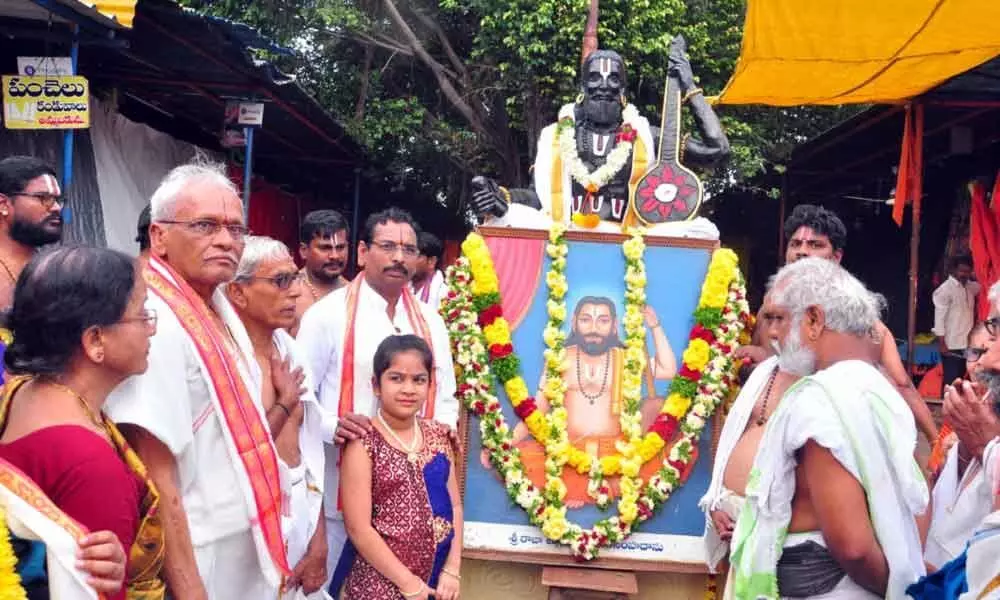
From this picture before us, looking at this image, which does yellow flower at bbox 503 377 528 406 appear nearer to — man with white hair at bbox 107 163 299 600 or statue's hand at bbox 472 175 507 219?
statue's hand at bbox 472 175 507 219

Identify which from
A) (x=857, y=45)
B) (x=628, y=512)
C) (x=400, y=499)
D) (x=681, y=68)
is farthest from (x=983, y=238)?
(x=400, y=499)

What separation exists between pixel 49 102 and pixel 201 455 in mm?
4369

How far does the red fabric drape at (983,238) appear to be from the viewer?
30.5 feet

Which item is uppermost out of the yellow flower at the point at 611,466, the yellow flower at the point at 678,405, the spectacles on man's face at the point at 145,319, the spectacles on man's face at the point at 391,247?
the spectacles on man's face at the point at 391,247

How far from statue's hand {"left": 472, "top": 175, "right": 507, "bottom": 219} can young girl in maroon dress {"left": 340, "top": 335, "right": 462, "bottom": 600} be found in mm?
1571

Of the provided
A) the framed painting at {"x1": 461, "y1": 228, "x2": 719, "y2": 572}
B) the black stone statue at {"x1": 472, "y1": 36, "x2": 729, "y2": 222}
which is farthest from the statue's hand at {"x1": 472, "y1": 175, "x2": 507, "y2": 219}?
the framed painting at {"x1": 461, "y1": 228, "x2": 719, "y2": 572}

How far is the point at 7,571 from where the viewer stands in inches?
73.5

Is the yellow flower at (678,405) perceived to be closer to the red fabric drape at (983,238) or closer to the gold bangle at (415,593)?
the gold bangle at (415,593)

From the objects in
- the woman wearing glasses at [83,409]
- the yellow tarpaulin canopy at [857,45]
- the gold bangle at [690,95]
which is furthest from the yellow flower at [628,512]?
the yellow tarpaulin canopy at [857,45]

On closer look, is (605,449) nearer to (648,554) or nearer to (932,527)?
(648,554)

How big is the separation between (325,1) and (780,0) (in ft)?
36.0

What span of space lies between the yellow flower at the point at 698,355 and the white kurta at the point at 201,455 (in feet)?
7.56

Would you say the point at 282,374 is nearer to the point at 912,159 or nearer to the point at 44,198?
the point at 44,198

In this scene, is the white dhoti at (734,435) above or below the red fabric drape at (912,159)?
below
